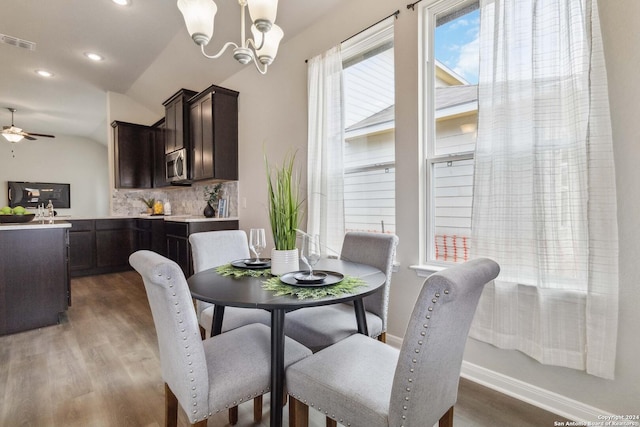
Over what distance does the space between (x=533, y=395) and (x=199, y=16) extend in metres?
2.66

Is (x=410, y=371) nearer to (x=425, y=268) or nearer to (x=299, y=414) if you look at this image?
(x=299, y=414)

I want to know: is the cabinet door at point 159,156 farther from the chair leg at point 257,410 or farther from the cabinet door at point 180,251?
the chair leg at point 257,410

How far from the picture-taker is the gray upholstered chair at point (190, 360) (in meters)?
1.03

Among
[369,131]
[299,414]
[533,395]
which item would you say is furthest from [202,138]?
[533,395]

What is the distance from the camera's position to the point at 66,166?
792 cm

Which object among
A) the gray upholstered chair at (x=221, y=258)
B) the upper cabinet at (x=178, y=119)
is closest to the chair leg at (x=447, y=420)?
the gray upholstered chair at (x=221, y=258)

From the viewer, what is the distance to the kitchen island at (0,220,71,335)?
2.68m

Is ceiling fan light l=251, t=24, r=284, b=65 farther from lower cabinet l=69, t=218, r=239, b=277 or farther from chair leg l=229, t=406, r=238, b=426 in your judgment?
lower cabinet l=69, t=218, r=239, b=277

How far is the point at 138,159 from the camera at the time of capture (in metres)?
5.47

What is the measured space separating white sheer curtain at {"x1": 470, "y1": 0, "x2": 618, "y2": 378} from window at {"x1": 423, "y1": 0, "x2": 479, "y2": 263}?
9.0 inches

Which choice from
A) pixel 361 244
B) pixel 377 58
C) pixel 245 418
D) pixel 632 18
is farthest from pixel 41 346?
pixel 632 18

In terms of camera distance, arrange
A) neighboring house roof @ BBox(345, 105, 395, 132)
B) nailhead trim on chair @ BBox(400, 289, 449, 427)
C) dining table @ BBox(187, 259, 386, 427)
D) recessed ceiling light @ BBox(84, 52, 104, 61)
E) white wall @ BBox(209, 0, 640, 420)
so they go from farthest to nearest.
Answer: recessed ceiling light @ BBox(84, 52, 104, 61), neighboring house roof @ BBox(345, 105, 395, 132), white wall @ BBox(209, 0, 640, 420), dining table @ BBox(187, 259, 386, 427), nailhead trim on chair @ BBox(400, 289, 449, 427)

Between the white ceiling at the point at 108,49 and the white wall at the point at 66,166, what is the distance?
179cm

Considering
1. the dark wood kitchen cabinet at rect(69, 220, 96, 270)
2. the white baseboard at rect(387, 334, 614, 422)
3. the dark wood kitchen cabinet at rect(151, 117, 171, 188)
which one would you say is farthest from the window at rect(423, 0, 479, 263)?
the dark wood kitchen cabinet at rect(69, 220, 96, 270)
